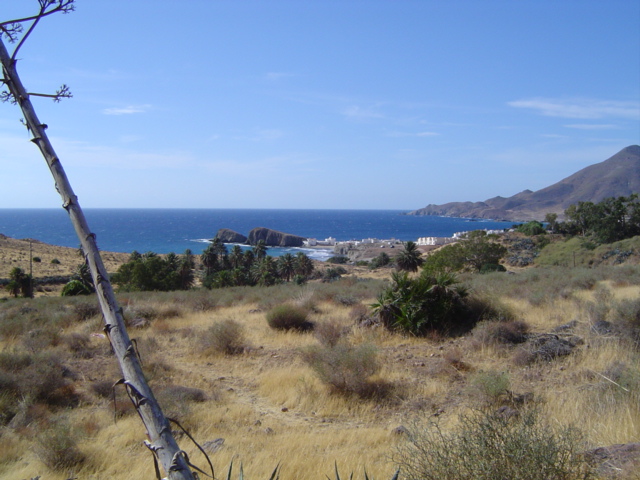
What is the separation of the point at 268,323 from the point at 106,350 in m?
4.63

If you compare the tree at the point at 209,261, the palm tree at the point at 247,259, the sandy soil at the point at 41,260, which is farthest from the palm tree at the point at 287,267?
the sandy soil at the point at 41,260

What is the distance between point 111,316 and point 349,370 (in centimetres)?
650

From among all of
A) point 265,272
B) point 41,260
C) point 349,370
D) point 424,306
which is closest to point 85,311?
point 349,370

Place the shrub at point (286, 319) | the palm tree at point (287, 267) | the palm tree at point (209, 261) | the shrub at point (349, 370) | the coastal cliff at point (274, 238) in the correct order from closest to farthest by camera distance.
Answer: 1. the shrub at point (349, 370)
2. the shrub at point (286, 319)
3. the palm tree at point (209, 261)
4. the palm tree at point (287, 267)
5. the coastal cliff at point (274, 238)

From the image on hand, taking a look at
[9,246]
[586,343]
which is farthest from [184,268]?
[586,343]

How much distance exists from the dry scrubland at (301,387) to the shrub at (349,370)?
0.06m

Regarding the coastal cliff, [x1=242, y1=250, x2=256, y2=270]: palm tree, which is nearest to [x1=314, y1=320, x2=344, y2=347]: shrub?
[x1=242, y1=250, x2=256, y2=270]: palm tree

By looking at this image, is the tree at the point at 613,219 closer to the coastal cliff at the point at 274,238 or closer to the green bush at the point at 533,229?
the green bush at the point at 533,229

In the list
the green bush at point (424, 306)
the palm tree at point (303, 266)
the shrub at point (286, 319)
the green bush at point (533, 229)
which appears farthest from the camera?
the green bush at point (533, 229)

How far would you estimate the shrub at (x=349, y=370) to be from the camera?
317 inches

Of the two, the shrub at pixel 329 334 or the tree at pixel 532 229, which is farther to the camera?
the tree at pixel 532 229

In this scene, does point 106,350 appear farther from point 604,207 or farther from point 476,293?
point 604,207

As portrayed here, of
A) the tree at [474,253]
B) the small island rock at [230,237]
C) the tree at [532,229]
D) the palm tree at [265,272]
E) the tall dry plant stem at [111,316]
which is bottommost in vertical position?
the palm tree at [265,272]

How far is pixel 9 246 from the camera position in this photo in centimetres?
6750
